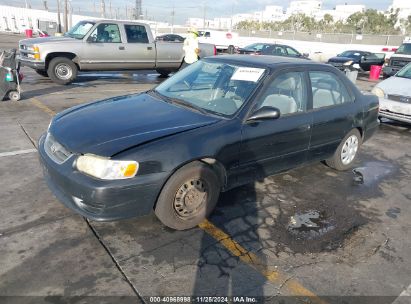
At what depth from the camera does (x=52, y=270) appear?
273 centimetres

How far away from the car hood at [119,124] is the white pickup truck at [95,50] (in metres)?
7.22

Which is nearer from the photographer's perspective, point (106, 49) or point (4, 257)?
point (4, 257)

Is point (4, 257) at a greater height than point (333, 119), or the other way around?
point (333, 119)

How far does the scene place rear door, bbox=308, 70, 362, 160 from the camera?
4332 mm

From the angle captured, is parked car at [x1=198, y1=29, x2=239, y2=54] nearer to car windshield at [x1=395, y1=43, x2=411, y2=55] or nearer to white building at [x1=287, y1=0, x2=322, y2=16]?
car windshield at [x1=395, y1=43, x2=411, y2=55]

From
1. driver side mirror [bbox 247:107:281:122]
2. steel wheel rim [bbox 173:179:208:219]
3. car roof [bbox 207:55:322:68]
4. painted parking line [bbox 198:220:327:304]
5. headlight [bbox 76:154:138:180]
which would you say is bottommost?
painted parking line [bbox 198:220:327:304]

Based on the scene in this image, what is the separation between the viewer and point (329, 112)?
446 cm

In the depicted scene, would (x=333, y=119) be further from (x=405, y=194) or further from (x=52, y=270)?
(x=52, y=270)

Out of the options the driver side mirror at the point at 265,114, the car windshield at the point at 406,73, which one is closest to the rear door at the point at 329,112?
the driver side mirror at the point at 265,114

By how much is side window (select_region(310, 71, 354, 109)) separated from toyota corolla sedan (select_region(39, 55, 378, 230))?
15 mm

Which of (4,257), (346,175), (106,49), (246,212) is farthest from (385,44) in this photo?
(4,257)

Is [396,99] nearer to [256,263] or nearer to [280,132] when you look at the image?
[280,132]

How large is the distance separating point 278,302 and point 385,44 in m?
33.3

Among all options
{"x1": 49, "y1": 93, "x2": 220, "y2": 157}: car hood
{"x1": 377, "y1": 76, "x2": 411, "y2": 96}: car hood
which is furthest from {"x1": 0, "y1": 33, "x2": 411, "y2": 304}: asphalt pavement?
{"x1": 377, "y1": 76, "x2": 411, "y2": 96}: car hood
